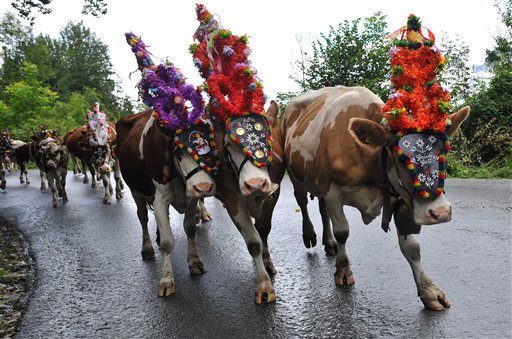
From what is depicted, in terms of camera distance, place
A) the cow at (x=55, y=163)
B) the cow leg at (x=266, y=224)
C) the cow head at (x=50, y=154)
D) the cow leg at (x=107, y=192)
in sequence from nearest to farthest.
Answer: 1. the cow leg at (x=266, y=224)
2. the cow leg at (x=107, y=192)
3. the cow head at (x=50, y=154)
4. the cow at (x=55, y=163)

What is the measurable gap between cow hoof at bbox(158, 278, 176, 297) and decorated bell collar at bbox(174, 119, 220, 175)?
1.29 metres

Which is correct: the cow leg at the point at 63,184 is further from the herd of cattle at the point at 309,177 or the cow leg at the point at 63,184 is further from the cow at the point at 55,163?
the herd of cattle at the point at 309,177

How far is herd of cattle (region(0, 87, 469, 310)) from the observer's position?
12.5 feet

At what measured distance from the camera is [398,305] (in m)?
3.96

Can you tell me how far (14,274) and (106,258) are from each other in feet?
3.71

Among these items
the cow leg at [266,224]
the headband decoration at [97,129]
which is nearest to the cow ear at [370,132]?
the cow leg at [266,224]

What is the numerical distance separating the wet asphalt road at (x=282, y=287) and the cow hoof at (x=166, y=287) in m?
0.08

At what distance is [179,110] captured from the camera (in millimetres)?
4477

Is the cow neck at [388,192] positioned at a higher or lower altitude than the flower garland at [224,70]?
lower

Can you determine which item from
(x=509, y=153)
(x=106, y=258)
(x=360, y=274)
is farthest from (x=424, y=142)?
(x=509, y=153)

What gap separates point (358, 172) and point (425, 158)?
2.35 feet

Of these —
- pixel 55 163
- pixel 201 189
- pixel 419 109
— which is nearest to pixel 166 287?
pixel 201 189

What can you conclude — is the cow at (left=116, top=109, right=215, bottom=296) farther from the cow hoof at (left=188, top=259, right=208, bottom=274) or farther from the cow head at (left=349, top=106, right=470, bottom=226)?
the cow head at (left=349, top=106, right=470, bottom=226)

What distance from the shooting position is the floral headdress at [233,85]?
4094 mm
